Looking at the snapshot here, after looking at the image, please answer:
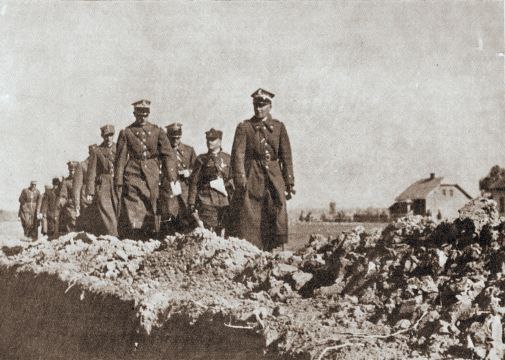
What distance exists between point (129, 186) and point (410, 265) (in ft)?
22.4

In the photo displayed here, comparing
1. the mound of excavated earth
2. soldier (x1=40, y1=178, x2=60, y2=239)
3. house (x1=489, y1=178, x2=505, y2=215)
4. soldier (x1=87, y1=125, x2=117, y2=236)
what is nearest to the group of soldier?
soldier (x1=87, y1=125, x2=117, y2=236)

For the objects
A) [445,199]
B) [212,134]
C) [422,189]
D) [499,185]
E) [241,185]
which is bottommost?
[241,185]

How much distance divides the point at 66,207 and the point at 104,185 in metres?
6.08

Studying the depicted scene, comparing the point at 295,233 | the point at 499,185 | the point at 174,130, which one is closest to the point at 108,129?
the point at 174,130

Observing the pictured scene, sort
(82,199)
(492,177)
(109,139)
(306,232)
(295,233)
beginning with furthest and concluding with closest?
(492,177)
(306,232)
(295,233)
(82,199)
(109,139)

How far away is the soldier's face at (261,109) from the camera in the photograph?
865 cm

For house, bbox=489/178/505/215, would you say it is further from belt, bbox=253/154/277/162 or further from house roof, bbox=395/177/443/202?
belt, bbox=253/154/277/162

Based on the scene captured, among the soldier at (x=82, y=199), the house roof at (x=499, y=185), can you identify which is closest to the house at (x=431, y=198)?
the house roof at (x=499, y=185)

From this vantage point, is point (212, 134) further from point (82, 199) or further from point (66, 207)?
point (66, 207)

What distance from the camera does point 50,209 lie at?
19531 millimetres

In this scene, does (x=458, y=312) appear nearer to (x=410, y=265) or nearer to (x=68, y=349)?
(x=410, y=265)

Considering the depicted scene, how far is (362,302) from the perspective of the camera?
4461mm

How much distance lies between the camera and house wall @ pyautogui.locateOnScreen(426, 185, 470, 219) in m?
52.6

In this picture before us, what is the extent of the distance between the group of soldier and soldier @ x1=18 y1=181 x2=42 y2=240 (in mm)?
7384
